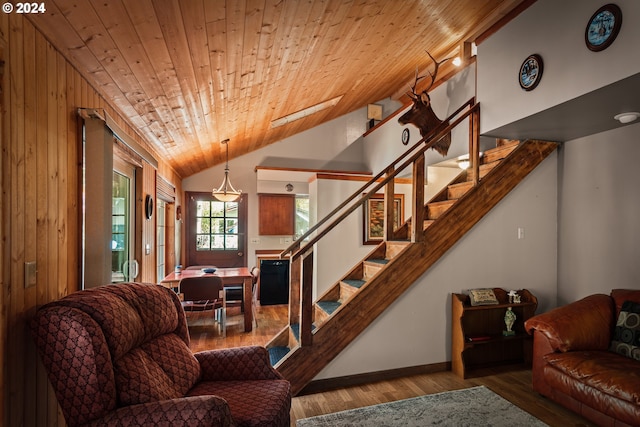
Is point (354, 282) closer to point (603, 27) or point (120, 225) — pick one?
point (120, 225)

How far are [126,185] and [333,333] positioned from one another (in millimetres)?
2432

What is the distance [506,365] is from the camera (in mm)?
3336

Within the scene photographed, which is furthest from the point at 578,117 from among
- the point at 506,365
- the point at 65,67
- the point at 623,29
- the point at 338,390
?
the point at 65,67

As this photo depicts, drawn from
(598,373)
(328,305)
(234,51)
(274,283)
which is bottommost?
(274,283)

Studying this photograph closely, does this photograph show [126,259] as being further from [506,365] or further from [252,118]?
[506,365]

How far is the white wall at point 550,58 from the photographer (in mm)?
2049

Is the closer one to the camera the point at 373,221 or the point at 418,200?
the point at 418,200

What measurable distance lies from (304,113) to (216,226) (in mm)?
2905

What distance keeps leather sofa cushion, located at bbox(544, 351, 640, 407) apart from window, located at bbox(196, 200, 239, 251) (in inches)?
212

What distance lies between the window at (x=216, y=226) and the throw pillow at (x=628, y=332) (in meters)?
5.64

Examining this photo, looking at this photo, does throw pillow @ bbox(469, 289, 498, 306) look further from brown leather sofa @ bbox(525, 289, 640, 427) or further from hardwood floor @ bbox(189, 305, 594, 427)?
hardwood floor @ bbox(189, 305, 594, 427)

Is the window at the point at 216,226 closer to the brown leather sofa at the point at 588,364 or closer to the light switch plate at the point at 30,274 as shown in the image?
the light switch plate at the point at 30,274

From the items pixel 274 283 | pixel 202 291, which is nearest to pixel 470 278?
pixel 202 291

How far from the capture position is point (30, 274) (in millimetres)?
1461
